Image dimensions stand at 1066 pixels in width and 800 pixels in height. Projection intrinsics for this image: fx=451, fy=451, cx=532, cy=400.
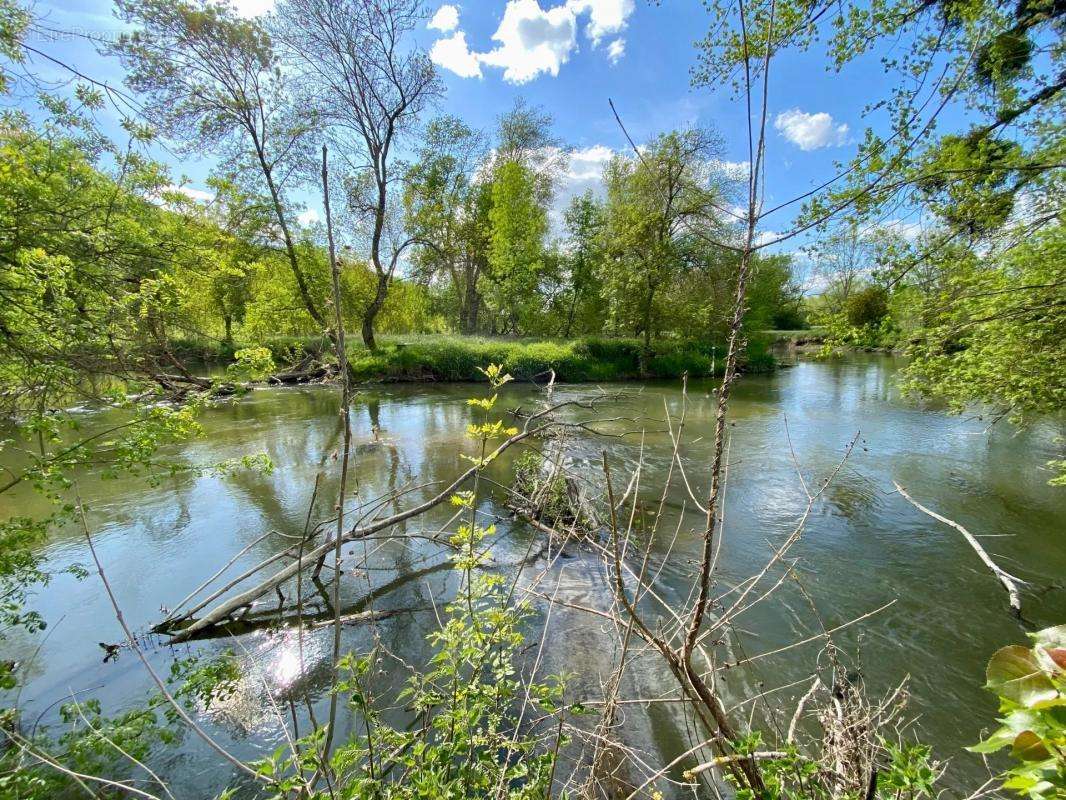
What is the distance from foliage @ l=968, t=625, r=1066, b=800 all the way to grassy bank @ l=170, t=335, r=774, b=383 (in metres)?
18.0

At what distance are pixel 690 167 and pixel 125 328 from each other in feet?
71.3

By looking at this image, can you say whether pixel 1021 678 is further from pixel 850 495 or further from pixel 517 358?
pixel 517 358

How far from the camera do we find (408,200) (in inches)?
984

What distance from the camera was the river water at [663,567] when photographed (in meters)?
3.68

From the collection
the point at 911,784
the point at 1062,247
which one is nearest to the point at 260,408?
the point at 911,784

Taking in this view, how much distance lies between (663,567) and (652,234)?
60.7ft

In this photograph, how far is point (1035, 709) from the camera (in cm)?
86

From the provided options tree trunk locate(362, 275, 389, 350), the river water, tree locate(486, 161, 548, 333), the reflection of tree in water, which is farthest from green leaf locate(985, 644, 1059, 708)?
tree locate(486, 161, 548, 333)

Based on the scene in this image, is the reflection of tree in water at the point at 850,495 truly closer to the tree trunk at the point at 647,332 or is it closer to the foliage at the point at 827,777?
the foliage at the point at 827,777

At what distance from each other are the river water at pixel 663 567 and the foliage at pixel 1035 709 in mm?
736

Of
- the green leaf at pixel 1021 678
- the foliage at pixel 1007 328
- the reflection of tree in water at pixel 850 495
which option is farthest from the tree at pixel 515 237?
the green leaf at pixel 1021 678

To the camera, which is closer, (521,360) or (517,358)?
(517,358)

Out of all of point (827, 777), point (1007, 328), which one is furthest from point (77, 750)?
point (1007, 328)

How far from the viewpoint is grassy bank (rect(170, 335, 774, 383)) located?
20500 mm
